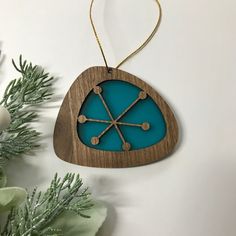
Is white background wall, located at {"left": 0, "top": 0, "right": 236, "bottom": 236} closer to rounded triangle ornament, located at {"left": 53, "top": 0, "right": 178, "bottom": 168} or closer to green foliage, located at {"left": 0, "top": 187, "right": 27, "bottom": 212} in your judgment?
rounded triangle ornament, located at {"left": 53, "top": 0, "right": 178, "bottom": 168}

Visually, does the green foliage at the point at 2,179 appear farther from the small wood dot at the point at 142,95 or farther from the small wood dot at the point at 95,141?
the small wood dot at the point at 142,95

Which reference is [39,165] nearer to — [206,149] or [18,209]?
[18,209]

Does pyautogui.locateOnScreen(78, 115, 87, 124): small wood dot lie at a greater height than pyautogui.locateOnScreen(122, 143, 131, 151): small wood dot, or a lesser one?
greater

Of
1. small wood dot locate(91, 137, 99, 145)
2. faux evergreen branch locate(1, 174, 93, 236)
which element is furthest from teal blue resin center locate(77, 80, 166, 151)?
faux evergreen branch locate(1, 174, 93, 236)

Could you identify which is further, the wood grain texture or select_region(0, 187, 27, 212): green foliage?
the wood grain texture

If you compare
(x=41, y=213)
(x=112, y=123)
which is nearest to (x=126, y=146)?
(x=112, y=123)

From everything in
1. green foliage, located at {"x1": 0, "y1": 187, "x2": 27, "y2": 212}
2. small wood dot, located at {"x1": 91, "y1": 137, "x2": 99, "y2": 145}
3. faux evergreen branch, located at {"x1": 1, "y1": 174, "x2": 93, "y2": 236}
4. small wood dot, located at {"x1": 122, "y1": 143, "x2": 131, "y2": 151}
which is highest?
small wood dot, located at {"x1": 91, "y1": 137, "x2": 99, "y2": 145}
